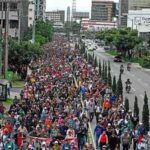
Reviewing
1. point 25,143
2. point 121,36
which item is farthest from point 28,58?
point 121,36

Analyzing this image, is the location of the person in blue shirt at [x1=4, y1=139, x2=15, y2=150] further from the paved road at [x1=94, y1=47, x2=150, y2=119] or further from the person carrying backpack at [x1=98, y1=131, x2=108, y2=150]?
the paved road at [x1=94, y1=47, x2=150, y2=119]

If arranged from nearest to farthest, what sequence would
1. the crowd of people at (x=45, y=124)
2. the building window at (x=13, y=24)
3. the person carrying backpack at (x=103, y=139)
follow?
the crowd of people at (x=45, y=124) → the person carrying backpack at (x=103, y=139) → the building window at (x=13, y=24)

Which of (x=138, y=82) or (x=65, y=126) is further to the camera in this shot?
(x=138, y=82)

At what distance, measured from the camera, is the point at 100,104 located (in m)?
34.8

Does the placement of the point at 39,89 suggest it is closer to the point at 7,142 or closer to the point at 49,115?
the point at 49,115

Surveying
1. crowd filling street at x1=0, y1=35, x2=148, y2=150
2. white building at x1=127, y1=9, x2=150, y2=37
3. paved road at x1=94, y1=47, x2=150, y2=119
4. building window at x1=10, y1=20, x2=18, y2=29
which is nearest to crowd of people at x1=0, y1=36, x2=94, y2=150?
crowd filling street at x1=0, y1=35, x2=148, y2=150

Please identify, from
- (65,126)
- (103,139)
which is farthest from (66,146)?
(65,126)

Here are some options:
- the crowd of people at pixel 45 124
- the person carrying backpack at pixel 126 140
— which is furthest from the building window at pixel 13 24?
the person carrying backpack at pixel 126 140

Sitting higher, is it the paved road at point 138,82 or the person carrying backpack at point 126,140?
the person carrying backpack at point 126,140

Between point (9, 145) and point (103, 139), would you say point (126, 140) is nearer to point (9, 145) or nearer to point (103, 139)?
point (103, 139)

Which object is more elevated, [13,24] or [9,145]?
[13,24]

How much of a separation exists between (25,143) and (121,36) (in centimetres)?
8549

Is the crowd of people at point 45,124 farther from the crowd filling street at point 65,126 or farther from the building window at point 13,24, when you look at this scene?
the building window at point 13,24

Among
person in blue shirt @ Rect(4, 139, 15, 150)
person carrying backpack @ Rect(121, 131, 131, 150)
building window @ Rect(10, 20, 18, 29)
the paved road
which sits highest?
building window @ Rect(10, 20, 18, 29)
